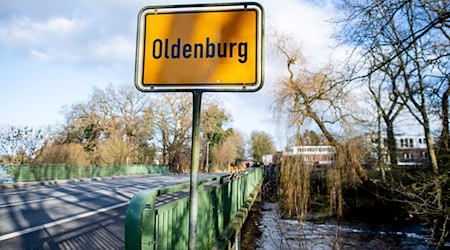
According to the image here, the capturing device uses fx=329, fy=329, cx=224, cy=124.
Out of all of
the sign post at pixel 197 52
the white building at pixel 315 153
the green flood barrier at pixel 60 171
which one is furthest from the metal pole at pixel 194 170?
the green flood barrier at pixel 60 171

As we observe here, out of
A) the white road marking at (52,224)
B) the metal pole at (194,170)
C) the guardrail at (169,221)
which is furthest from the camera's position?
the white road marking at (52,224)

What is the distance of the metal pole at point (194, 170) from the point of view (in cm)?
184

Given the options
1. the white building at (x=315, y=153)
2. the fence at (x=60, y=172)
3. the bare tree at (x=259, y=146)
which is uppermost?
the bare tree at (x=259, y=146)

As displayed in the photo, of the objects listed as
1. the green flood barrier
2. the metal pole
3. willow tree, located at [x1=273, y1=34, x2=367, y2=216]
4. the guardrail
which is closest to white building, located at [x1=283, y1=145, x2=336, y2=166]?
willow tree, located at [x1=273, y1=34, x2=367, y2=216]

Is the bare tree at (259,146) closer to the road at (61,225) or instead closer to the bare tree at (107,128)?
the bare tree at (107,128)

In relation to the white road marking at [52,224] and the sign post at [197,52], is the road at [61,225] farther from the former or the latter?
the sign post at [197,52]

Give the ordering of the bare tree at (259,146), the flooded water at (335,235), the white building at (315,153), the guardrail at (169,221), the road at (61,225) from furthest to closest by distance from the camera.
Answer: the bare tree at (259,146)
the white building at (315,153)
the flooded water at (335,235)
the road at (61,225)
the guardrail at (169,221)

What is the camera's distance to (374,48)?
5859mm

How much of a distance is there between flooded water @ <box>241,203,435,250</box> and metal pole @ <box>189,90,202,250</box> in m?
7.88

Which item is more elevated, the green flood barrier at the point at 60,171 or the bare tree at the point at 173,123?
the bare tree at the point at 173,123

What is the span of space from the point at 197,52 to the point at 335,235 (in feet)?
32.3

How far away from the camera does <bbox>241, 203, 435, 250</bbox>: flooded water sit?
992 cm

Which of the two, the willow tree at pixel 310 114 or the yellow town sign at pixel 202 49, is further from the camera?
the willow tree at pixel 310 114

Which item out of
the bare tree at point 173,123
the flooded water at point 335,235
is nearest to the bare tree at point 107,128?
the bare tree at point 173,123
